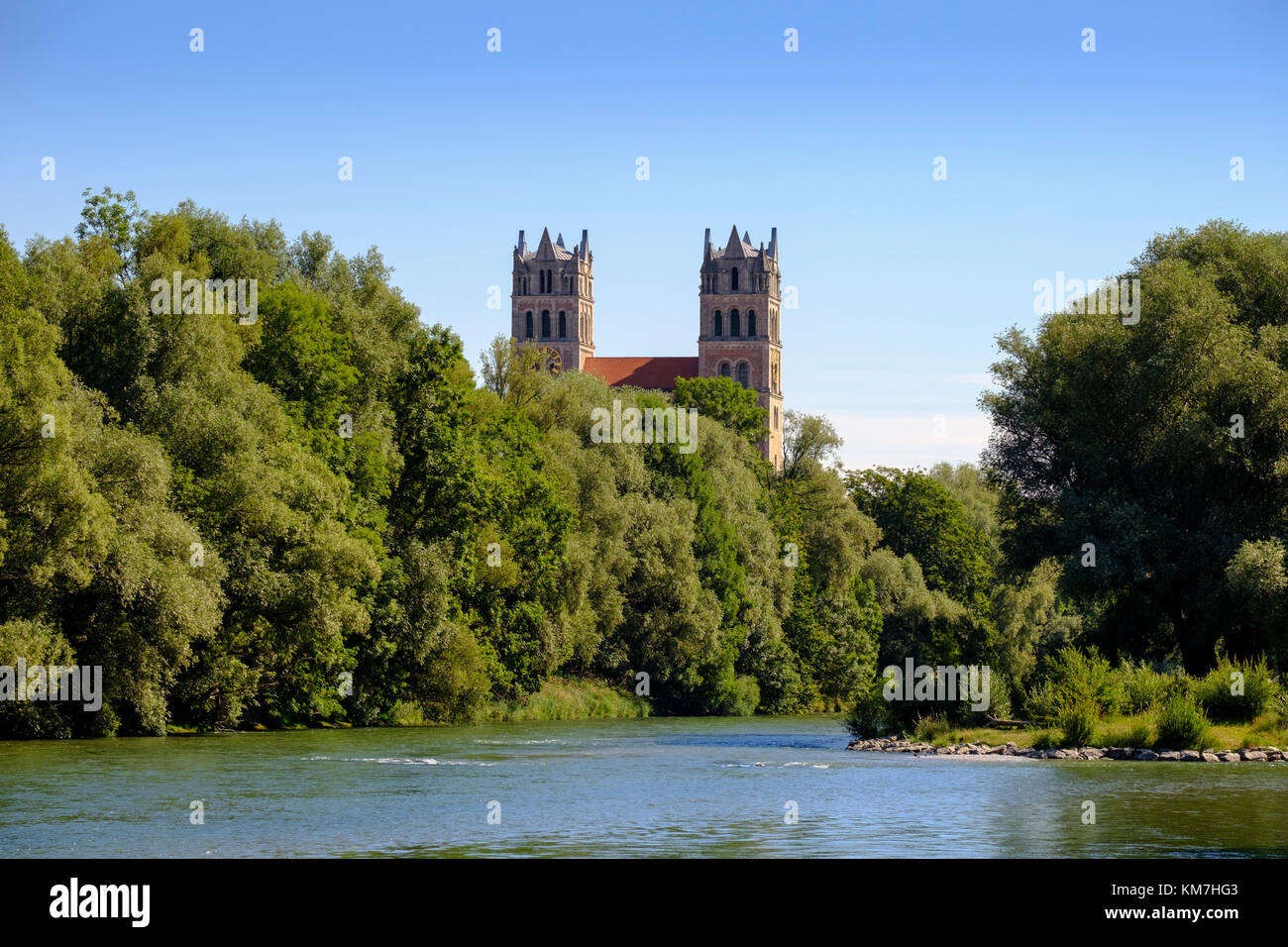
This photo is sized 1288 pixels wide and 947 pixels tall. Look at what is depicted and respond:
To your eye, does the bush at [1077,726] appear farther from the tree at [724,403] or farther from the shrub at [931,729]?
the tree at [724,403]

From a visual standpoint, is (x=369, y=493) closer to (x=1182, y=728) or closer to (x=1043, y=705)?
(x=1043, y=705)

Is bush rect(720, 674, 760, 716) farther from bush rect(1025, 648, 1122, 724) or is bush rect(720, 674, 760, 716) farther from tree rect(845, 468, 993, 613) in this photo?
bush rect(1025, 648, 1122, 724)

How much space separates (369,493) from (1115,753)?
29.8 meters

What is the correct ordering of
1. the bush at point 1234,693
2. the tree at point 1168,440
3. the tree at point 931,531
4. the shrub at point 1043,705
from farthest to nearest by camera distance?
the tree at point 931,531, the tree at point 1168,440, the shrub at point 1043,705, the bush at point 1234,693

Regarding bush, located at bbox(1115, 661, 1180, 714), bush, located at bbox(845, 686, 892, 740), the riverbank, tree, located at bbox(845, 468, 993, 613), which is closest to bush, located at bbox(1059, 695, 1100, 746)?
the riverbank

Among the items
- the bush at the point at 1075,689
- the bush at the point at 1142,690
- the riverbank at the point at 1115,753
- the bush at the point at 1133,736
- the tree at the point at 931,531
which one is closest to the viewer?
the riverbank at the point at 1115,753

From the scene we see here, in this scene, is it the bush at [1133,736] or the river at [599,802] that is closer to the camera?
the river at [599,802]

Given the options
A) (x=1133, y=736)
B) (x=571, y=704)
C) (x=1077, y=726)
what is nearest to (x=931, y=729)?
(x=1077, y=726)

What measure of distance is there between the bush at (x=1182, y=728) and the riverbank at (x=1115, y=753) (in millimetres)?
485

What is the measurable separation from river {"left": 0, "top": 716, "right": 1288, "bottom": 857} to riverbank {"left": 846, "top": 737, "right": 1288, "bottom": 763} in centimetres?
114

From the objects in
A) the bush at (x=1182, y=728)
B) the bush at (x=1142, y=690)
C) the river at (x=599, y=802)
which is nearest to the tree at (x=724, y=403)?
the bush at (x=1142, y=690)

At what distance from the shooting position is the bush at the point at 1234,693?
45875 millimetres

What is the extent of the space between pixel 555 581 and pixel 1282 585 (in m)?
35.1
